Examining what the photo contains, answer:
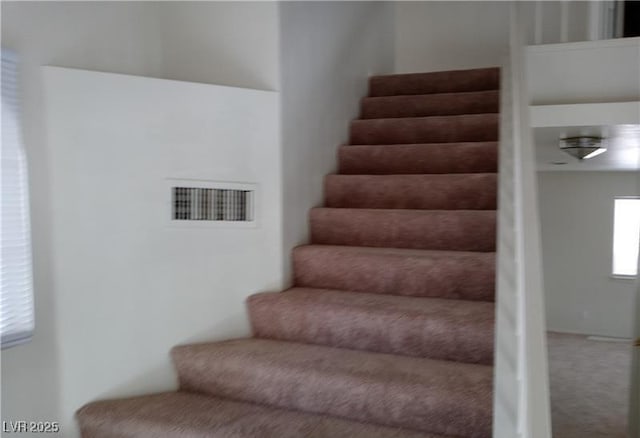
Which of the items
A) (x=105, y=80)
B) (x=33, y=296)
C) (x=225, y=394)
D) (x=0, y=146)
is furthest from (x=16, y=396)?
(x=105, y=80)

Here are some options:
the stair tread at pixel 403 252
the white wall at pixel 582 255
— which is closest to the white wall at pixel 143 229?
the stair tread at pixel 403 252

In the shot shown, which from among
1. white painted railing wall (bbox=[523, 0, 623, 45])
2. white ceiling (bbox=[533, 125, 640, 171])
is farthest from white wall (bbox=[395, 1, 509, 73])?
white ceiling (bbox=[533, 125, 640, 171])

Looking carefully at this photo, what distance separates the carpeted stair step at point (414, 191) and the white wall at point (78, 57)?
726mm

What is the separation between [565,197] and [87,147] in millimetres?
6044

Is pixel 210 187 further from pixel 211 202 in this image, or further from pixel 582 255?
pixel 582 255

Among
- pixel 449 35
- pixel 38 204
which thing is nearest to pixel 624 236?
pixel 449 35

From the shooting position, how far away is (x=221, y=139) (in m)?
2.27

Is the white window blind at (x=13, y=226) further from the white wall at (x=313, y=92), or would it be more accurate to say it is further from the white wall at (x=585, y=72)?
the white wall at (x=585, y=72)

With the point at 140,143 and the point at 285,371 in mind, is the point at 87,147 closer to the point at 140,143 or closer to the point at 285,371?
the point at 140,143

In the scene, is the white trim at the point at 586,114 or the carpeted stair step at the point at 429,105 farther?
the carpeted stair step at the point at 429,105

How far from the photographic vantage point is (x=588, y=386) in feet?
16.1

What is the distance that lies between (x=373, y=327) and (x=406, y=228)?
0.67 metres

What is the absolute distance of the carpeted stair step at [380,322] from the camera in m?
A: 1.87

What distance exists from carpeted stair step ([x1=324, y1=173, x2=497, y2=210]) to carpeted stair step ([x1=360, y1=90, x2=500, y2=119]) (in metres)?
0.82
